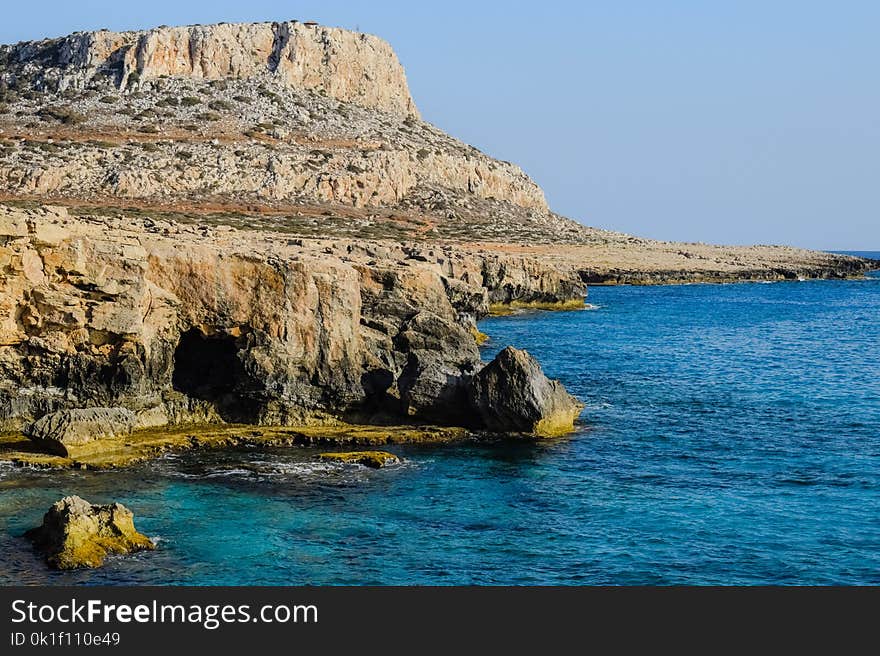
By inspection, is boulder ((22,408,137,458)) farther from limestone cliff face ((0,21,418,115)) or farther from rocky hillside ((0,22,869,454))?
limestone cliff face ((0,21,418,115))

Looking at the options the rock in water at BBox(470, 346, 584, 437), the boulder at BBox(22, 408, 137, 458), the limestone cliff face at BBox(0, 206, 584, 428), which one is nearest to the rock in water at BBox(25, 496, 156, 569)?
the boulder at BBox(22, 408, 137, 458)

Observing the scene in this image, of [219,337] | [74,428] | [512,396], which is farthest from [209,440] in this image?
[512,396]

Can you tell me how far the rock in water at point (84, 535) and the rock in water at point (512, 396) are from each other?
13.3m

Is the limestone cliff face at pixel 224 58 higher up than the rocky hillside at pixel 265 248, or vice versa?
the limestone cliff face at pixel 224 58

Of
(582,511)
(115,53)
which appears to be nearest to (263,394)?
(582,511)

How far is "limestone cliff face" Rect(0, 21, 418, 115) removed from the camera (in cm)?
12625

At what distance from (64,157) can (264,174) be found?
20473 mm

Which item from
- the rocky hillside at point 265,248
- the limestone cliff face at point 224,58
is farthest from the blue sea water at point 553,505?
the limestone cliff face at point 224,58

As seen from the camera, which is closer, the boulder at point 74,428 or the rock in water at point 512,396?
the boulder at point 74,428

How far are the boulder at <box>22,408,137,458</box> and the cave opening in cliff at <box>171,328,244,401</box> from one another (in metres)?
3.66

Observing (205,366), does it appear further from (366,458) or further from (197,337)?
(366,458)

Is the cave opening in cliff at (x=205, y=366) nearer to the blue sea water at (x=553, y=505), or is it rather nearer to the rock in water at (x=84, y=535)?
the blue sea water at (x=553, y=505)

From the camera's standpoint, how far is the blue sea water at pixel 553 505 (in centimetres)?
2117

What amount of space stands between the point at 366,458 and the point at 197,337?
8469 millimetres
